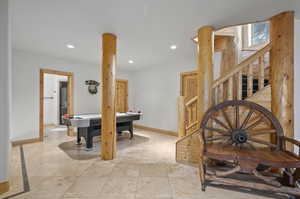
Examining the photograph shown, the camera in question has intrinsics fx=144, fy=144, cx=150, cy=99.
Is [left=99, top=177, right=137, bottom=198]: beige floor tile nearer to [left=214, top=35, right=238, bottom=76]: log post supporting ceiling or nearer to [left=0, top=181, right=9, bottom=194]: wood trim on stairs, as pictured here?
[left=0, top=181, right=9, bottom=194]: wood trim on stairs

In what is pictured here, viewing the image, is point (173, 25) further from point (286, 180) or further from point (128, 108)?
point (128, 108)

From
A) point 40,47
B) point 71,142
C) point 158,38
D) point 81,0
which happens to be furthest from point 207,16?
point 71,142

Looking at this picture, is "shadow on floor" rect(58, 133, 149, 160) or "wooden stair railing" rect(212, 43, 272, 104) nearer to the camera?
"wooden stair railing" rect(212, 43, 272, 104)

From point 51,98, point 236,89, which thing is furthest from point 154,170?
point 51,98

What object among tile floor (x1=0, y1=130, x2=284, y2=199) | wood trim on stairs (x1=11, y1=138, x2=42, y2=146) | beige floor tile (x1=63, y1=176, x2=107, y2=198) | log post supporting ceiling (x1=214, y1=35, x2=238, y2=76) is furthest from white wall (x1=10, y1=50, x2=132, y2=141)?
log post supporting ceiling (x1=214, y1=35, x2=238, y2=76)

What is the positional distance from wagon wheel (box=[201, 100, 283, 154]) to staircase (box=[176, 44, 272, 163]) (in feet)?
0.66

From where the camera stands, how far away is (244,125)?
7.07ft

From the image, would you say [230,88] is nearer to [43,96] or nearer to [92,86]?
[92,86]

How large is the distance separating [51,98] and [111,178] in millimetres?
6308

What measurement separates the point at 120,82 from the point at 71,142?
9.64ft

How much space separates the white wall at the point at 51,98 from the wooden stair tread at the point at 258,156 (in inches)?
271

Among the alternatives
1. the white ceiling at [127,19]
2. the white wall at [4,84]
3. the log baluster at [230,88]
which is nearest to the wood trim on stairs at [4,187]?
the white wall at [4,84]

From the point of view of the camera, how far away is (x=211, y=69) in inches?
96.4

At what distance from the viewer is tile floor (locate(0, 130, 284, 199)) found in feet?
5.79
